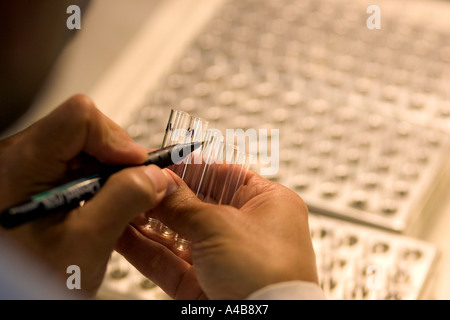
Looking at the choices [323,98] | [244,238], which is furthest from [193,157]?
[323,98]

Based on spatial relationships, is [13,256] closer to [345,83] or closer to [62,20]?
[62,20]

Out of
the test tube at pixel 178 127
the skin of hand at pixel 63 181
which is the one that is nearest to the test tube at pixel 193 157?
the test tube at pixel 178 127

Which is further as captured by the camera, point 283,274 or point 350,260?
point 350,260

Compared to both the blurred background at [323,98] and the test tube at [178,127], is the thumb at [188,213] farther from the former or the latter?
the blurred background at [323,98]

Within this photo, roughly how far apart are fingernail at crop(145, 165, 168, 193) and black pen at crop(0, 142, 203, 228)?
34mm

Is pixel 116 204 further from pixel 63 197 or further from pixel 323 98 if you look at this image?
pixel 323 98

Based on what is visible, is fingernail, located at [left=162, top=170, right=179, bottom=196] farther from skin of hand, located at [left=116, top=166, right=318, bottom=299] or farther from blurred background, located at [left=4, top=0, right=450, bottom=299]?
blurred background, located at [left=4, top=0, right=450, bottom=299]

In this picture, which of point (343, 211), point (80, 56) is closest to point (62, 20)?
point (80, 56)

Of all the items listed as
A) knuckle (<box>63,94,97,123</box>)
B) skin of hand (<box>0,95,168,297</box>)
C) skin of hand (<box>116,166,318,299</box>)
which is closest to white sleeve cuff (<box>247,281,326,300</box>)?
skin of hand (<box>116,166,318,299</box>)

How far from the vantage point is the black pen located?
0.52 meters

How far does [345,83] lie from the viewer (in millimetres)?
1158

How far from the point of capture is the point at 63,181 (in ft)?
2.07

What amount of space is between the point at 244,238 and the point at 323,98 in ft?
1.97

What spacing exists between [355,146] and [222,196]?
1.29 feet
